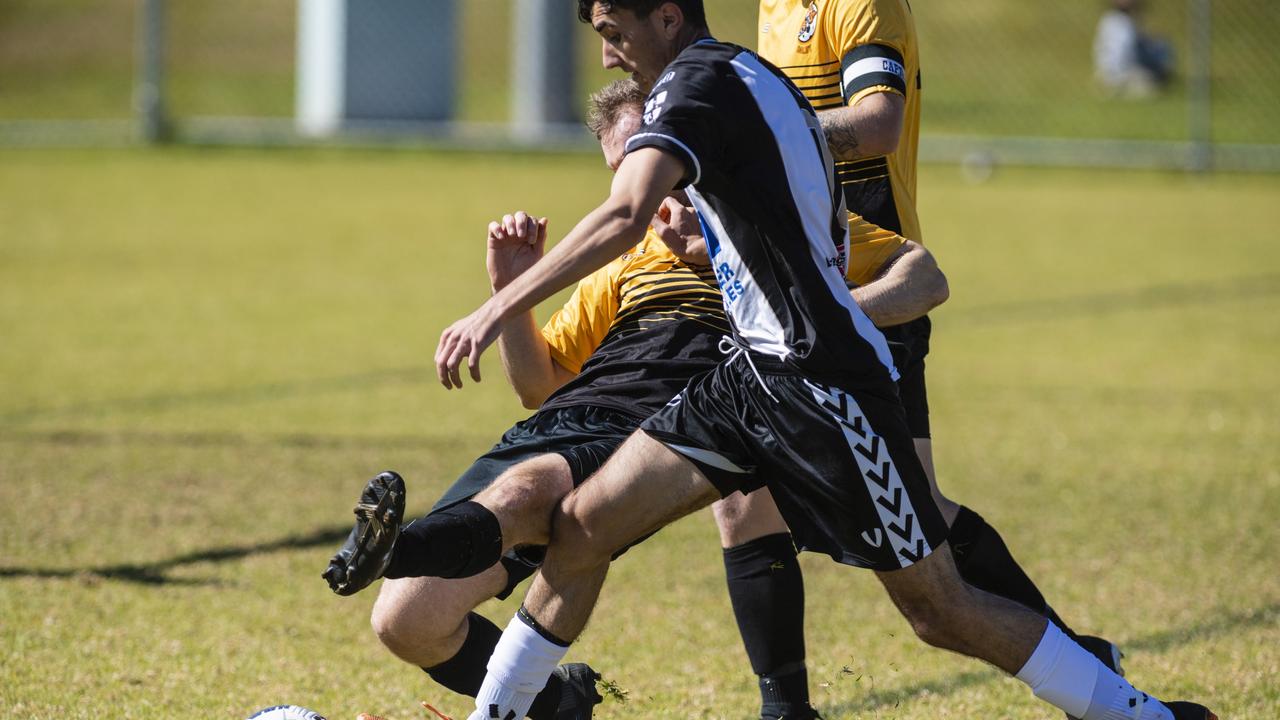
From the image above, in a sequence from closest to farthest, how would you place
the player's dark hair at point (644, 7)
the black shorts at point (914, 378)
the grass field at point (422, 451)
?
the player's dark hair at point (644, 7) → the black shorts at point (914, 378) → the grass field at point (422, 451)

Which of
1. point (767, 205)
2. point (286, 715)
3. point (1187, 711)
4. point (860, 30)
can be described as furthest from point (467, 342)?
point (1187, 711)

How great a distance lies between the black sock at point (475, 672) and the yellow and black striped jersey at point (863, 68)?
4.52ft

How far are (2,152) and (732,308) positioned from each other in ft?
63.0

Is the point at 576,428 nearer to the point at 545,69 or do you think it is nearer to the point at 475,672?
the point at 475,672

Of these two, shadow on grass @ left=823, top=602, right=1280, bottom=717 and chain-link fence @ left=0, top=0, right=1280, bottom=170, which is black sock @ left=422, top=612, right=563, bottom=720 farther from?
chain-link fence @ left=0, top=0, right=1280, bottom=170

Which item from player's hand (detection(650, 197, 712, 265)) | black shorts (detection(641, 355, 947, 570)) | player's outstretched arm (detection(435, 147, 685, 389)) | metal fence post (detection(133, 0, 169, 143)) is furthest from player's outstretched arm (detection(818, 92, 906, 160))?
metal fence post (detection(133, 0, 169, 143))

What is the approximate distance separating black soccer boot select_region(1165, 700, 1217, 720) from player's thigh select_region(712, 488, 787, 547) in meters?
1.03

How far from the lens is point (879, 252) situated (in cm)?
380

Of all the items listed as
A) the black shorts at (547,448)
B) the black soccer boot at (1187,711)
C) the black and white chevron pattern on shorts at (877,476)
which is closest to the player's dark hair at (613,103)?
the black shorts at (547,448)

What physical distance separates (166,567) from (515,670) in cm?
248

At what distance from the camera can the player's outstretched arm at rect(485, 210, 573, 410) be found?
3795mm

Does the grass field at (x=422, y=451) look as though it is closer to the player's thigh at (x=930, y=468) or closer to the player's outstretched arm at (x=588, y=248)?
the player's thigh at (x=930, y=468)

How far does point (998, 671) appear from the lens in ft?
15.4

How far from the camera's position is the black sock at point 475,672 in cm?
387
